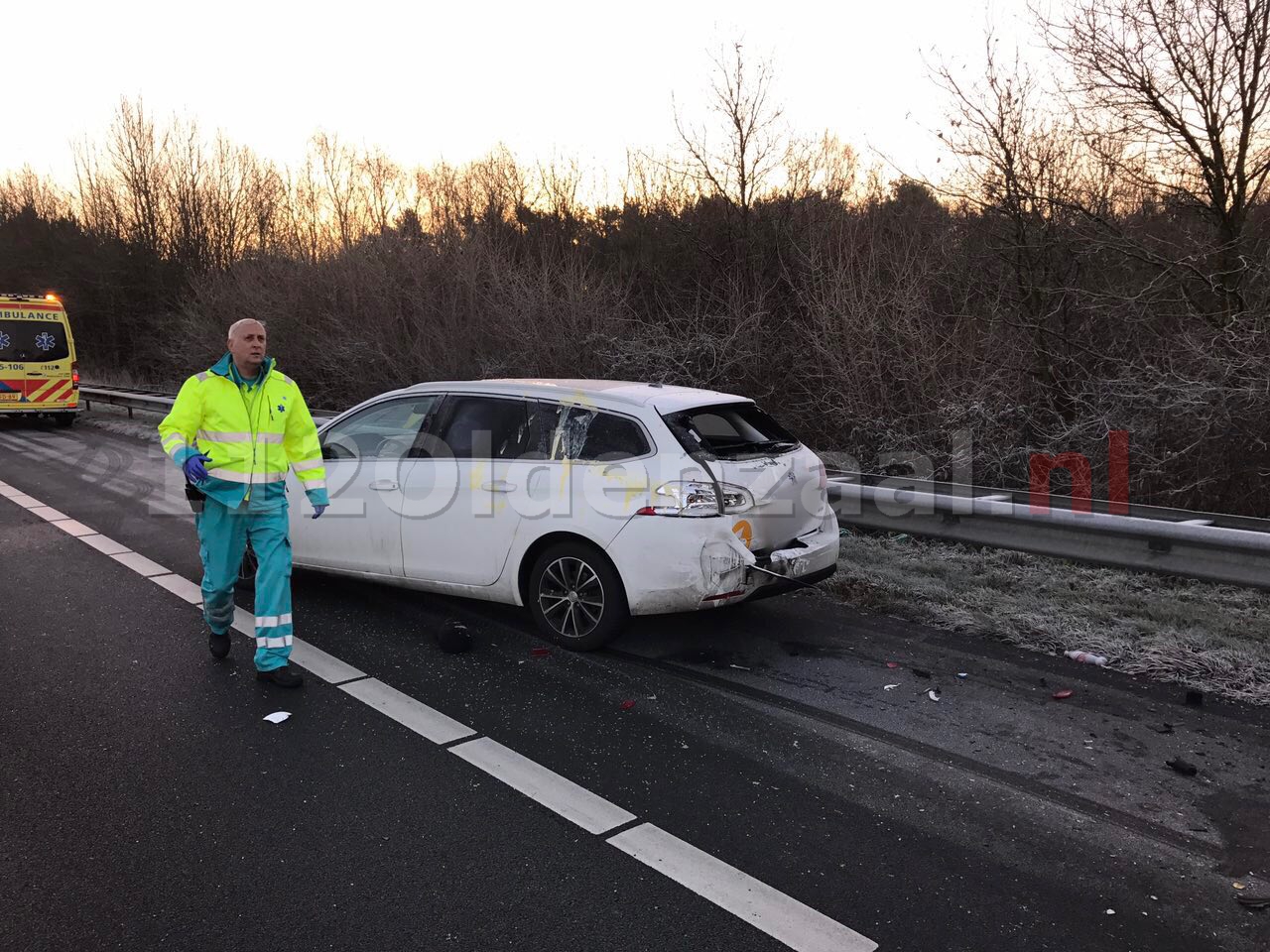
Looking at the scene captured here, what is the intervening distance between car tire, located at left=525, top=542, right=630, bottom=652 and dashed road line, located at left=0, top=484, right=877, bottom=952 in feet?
3.32

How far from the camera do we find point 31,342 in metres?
19.0

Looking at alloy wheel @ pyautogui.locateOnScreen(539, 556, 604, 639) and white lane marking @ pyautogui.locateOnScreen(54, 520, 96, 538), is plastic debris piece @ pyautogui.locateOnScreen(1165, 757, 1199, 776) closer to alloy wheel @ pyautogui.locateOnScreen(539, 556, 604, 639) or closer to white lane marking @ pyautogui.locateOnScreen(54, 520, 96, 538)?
alloy wheel @ pyautogui.locateOnScreen(539, 556, 604, 639)

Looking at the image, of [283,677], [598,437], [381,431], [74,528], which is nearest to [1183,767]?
[598,437]

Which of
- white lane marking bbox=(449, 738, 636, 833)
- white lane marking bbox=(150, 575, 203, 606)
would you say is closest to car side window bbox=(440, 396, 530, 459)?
white lane marking bbox=(449, 738, 636, 833)

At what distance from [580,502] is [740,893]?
99.3 inches

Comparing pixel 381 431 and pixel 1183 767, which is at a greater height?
pixel 381 431

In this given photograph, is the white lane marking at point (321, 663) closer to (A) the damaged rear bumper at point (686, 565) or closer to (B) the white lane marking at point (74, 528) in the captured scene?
(A) the damaged rear bumper at point (686, 565)

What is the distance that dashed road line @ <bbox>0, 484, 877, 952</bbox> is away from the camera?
8.97 ft

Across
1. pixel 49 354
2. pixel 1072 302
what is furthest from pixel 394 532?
pixel 49 354

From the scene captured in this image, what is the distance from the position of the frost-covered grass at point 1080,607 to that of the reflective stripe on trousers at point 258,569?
3557 mm

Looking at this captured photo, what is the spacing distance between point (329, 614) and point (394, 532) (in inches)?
28.0

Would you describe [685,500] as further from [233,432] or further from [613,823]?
[233,432]

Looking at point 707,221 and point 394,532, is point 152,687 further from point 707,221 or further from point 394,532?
point 707,221

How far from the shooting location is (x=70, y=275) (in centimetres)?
3734
